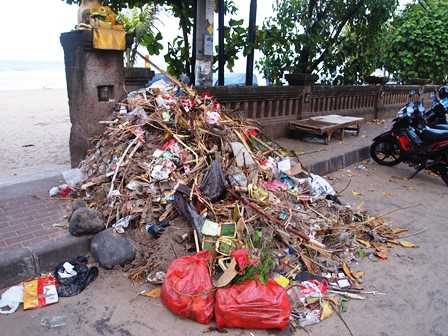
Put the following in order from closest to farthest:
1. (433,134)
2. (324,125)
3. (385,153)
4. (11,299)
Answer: (11,299), (433,134), (385,153), (324,125)

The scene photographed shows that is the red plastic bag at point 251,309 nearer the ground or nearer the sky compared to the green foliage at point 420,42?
nearer the ground

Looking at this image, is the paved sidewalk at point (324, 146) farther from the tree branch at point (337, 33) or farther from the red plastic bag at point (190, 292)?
the red plastic bag at point (190, 292)

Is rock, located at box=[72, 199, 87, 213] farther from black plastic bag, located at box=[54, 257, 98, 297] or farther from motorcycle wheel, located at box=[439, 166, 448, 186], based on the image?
motorcycle wheel, located at box=[439, 166, 448, 186]

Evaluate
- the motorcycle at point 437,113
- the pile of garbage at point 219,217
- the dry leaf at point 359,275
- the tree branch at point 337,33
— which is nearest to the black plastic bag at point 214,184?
the pile of garbage at point 219,217

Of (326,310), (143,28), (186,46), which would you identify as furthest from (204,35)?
(326,310)

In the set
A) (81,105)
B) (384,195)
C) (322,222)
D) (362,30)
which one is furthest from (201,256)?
(362,30)

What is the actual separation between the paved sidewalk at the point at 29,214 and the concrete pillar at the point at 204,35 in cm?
276

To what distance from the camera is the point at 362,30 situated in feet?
29.9

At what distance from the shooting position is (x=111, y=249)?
351 centimetres

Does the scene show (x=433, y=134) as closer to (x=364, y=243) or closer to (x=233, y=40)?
(x=364, y=243)

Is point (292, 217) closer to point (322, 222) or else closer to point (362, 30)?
point (322, 222)

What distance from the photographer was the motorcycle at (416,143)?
6.15m

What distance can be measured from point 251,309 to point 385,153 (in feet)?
17.2

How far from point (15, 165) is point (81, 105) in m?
1.97
